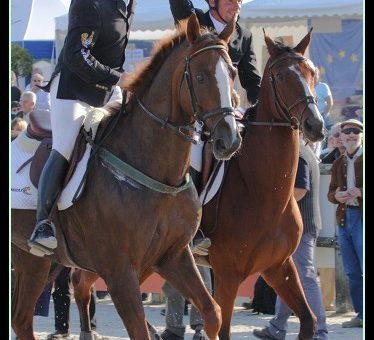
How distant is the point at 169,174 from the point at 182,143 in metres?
0.24

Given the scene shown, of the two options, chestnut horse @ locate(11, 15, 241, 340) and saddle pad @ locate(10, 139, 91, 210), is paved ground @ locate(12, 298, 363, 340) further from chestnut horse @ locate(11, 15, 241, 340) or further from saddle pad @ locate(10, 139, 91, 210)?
chestnut horse @ locate(11, 15, 241, 340)

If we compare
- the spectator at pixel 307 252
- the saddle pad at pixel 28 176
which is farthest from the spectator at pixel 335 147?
the saddle pad at pixel 28 176

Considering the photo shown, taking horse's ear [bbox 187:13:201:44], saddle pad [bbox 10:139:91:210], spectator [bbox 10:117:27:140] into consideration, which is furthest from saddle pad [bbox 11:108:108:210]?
spectator [bbox 10:117:27:140]

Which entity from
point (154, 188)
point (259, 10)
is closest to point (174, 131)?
point (154, 188)

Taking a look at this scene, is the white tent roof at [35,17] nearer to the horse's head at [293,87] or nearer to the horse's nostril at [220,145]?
the horse's head at [293,87]

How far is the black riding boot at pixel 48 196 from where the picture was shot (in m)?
7.82

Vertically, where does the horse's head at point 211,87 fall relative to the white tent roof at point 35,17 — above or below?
below

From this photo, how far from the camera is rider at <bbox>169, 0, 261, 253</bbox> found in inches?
351

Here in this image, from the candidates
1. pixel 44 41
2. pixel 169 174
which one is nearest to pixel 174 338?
pixel 169 174

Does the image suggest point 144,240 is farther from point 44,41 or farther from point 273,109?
point 44,41

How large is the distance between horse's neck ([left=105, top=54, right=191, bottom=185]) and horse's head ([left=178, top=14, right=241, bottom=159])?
194 mm

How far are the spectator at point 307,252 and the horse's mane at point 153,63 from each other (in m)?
2.62

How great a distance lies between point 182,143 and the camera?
291 inches
